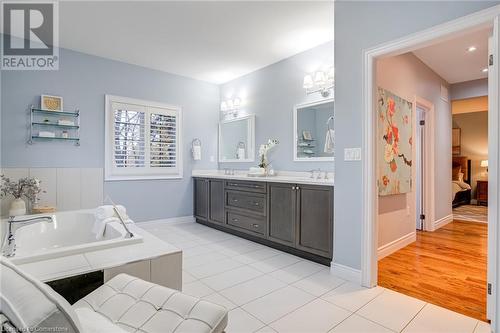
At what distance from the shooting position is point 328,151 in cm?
343

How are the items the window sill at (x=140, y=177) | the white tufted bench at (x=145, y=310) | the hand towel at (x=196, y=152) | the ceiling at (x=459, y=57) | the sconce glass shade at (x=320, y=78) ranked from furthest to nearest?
1. the hand towel at (x=196, y=152)
2. the window sill at (x=140, y=177)
3. the sconce glass shade at (x=320, y=78)
4. the ceiling at (x=459, y=57)
5. the white tufted bench at (x=145, y=310)

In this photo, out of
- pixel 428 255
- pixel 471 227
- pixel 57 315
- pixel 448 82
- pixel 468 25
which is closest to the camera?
pixel 57 315

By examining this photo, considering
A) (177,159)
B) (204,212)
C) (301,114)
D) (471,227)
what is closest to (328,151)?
(301,114)

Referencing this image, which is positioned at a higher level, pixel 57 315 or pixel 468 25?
pixel 468 25

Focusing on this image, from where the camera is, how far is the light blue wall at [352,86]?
2.22 m

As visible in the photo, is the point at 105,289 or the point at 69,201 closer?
the point at 105,289

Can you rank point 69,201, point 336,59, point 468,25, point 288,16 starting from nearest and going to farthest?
1. point 468,25
2. point 336,59
3. point 288,16
4. point 69,201

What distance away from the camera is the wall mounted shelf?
3459 millimetres

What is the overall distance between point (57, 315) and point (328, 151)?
3165 millimetres

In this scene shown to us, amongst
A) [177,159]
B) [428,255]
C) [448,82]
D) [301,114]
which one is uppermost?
[448,82]

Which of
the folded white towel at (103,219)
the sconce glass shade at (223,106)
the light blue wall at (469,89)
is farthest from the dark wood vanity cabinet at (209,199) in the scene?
the light blue wall at (469,89)

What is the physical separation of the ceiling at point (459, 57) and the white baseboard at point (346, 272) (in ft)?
9.38

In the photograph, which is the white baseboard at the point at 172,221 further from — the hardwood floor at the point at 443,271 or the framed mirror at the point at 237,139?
the hardwood floor at the point at 443,271

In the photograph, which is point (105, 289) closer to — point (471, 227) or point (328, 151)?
point (328, 151)
